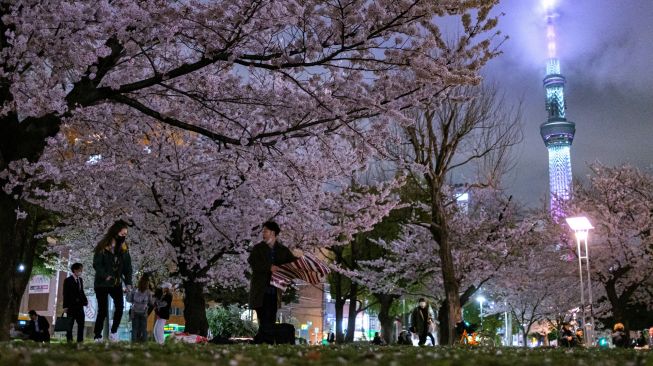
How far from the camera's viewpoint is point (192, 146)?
18.0m

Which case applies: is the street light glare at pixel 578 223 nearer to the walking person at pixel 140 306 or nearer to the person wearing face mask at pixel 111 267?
the walking person at pixel 140 306

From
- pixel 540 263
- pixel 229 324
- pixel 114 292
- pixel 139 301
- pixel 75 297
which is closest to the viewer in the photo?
pixel 114 292

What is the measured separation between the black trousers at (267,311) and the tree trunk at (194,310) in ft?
37.7

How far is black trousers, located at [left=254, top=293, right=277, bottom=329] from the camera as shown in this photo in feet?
29.5

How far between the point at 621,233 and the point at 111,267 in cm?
2504

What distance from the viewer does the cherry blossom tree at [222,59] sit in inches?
369

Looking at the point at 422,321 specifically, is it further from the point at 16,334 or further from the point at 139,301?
the point at 16,334

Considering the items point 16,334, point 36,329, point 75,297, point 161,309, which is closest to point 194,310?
point 161,309

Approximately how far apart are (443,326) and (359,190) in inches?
407

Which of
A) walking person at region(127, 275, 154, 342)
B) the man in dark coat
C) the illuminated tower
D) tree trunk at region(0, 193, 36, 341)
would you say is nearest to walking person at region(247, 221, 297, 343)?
the man in dark coat

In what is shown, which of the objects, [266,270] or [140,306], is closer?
[266,270]

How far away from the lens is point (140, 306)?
1527 cm

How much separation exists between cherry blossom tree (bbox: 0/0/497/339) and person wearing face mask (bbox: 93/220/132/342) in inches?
62.6

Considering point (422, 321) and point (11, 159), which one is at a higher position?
point (11, 159)
